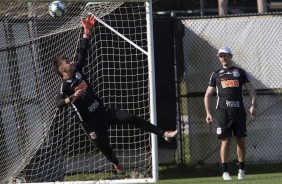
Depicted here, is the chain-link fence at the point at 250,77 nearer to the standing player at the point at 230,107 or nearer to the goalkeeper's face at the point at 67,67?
the standing player at the point at 230,107

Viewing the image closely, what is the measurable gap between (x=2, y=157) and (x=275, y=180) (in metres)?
4.28

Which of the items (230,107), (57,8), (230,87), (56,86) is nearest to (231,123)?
(230,107)

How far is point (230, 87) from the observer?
1380cm

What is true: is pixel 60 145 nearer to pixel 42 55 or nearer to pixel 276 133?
pixel 42 55

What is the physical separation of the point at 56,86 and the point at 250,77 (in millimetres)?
3457

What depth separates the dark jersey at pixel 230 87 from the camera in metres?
13.8

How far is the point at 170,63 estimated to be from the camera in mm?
15883

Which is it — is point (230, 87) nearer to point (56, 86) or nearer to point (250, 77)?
point (250, 77)

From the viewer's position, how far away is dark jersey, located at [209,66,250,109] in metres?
13.8

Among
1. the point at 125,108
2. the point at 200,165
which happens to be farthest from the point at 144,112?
the point at 200,165

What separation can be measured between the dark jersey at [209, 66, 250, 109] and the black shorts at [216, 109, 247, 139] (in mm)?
89

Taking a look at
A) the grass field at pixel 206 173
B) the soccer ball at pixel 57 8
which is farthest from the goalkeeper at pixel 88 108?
the grass field at pixel 206 173

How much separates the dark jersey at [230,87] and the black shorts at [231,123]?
0.29 feet

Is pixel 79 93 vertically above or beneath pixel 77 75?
beneath
